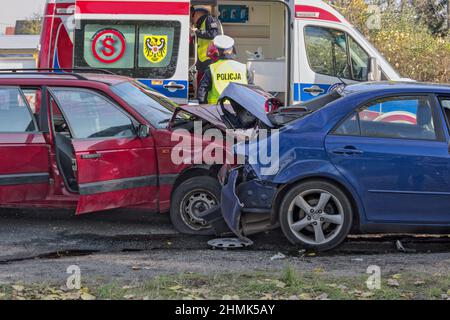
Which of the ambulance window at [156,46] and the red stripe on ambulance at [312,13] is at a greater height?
the red stripe on ambulance at [312,13]

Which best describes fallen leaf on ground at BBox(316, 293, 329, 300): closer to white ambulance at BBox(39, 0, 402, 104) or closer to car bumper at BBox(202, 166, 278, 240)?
car bumper at BBox(202, 166, 278, 240)

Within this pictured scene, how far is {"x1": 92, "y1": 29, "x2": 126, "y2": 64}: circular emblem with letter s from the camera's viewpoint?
33.6 ft

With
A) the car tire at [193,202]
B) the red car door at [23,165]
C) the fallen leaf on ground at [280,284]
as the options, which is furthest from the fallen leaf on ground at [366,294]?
the red car door at [23,165]

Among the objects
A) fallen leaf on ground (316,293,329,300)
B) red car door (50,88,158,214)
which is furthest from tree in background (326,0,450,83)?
fallen leaf on ground (316,293,329,300)

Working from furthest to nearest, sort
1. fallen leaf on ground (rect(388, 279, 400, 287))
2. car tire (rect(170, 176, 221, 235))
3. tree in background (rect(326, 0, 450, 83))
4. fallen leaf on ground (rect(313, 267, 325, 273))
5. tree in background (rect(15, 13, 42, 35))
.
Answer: tree in background (rect(15, 13, 42, 35))
tree in background (rect(326, 0, 450, 83))
car tire (rect(170, 176, 221, 235))
fallen leaf on ground (rect(313, 267, 325, 273))
fallen leaf on ground (rect(388, 279, 400, 287))

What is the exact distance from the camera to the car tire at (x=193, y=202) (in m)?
6.94

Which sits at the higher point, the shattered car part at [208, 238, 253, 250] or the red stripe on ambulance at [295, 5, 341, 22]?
the red stripe on ambulance at [295, 5, 341, 22]

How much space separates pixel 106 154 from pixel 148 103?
1.11m

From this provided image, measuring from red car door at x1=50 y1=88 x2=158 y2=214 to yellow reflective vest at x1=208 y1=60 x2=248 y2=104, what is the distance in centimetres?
275

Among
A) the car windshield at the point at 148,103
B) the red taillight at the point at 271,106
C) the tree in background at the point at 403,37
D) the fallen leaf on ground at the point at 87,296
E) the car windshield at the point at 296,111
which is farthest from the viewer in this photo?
the tree in background at the point at 403,37

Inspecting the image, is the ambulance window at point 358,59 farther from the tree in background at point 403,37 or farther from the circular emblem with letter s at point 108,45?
the tree in background at point 403,37

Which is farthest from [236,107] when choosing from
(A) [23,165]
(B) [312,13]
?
(B) [312,13]

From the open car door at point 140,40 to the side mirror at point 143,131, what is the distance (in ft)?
10.5
